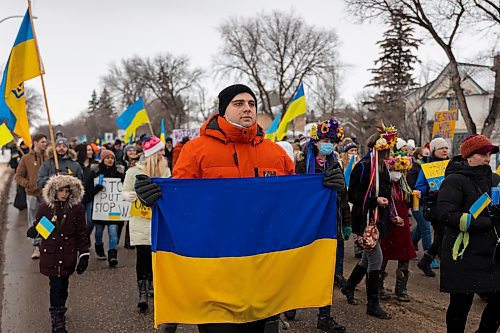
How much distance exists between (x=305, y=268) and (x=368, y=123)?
4024 cm

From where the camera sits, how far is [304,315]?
17.7ft

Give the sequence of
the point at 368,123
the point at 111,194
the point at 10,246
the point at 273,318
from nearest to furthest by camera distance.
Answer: the point at 273,318 → the point at 111,194 → the point at 10,246 → the point at 368,123

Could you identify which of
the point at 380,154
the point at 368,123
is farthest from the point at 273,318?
the point at 368,123

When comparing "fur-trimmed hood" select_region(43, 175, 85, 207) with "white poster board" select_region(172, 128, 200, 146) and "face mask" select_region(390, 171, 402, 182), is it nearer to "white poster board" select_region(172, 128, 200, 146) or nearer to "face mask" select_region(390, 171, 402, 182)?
"face mask" select_region(390, 171, 402, 182)

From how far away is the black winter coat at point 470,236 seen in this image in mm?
3916

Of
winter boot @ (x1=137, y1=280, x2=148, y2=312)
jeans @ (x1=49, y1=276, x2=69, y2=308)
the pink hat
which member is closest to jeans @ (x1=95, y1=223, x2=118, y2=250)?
winter boot @ (x1=137, y1=280, x2=148, y2=312)

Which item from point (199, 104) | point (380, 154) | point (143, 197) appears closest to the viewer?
point (143, 197)

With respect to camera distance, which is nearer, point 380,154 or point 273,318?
point 273,318

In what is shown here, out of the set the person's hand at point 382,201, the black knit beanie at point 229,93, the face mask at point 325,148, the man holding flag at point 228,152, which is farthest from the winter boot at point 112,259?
the black knit beanie at point 229,93

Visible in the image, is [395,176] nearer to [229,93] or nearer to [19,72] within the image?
[229,93]

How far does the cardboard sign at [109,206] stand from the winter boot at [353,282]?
413cm

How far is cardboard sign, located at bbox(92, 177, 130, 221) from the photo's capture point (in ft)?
27.0

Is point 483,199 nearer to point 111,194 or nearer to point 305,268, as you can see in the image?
point 305,268

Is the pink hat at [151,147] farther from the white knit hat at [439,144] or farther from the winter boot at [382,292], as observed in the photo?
the white knit hat at [439,144]
